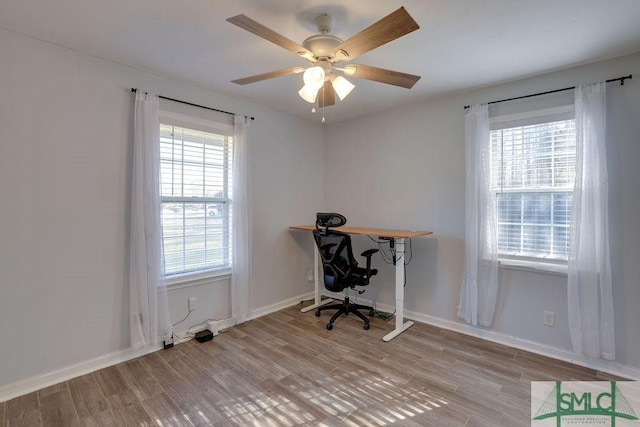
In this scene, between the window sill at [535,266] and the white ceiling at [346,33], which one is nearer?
the white ceiling at [346,33]

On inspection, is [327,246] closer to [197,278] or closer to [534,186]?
[197,278]

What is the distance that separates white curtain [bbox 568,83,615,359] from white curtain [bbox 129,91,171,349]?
11.5ft

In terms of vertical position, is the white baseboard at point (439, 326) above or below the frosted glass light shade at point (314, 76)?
below

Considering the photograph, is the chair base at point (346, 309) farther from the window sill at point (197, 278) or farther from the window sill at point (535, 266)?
the window sill at point (535, 266)

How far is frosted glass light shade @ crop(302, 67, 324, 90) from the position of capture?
71.2 inches

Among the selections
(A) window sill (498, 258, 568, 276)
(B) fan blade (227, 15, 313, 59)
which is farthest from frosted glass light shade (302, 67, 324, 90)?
(A) window sill (498, 258, 568, 276)

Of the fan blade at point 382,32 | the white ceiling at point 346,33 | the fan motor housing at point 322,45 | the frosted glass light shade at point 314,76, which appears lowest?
the frosted glass light shade at point 314,76

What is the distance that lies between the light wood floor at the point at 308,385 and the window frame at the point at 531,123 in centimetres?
79

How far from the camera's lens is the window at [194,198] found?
9.30 ft

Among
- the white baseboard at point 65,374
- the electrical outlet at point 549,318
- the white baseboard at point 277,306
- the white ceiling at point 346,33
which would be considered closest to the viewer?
the white ceiling at point 346,33

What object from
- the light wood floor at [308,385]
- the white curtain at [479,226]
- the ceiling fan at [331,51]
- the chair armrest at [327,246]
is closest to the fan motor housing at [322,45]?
the ceiling fan at [331,51]

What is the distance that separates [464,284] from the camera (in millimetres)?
3018

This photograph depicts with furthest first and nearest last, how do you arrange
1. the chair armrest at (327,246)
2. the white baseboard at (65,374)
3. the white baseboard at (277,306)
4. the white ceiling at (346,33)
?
the white baseboard at (277,306), the chair armrest at (327,246), the white baseboard at (65,374), the white ceiling at (346,33)

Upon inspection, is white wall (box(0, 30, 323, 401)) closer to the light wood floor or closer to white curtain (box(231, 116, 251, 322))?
the light wood floor
